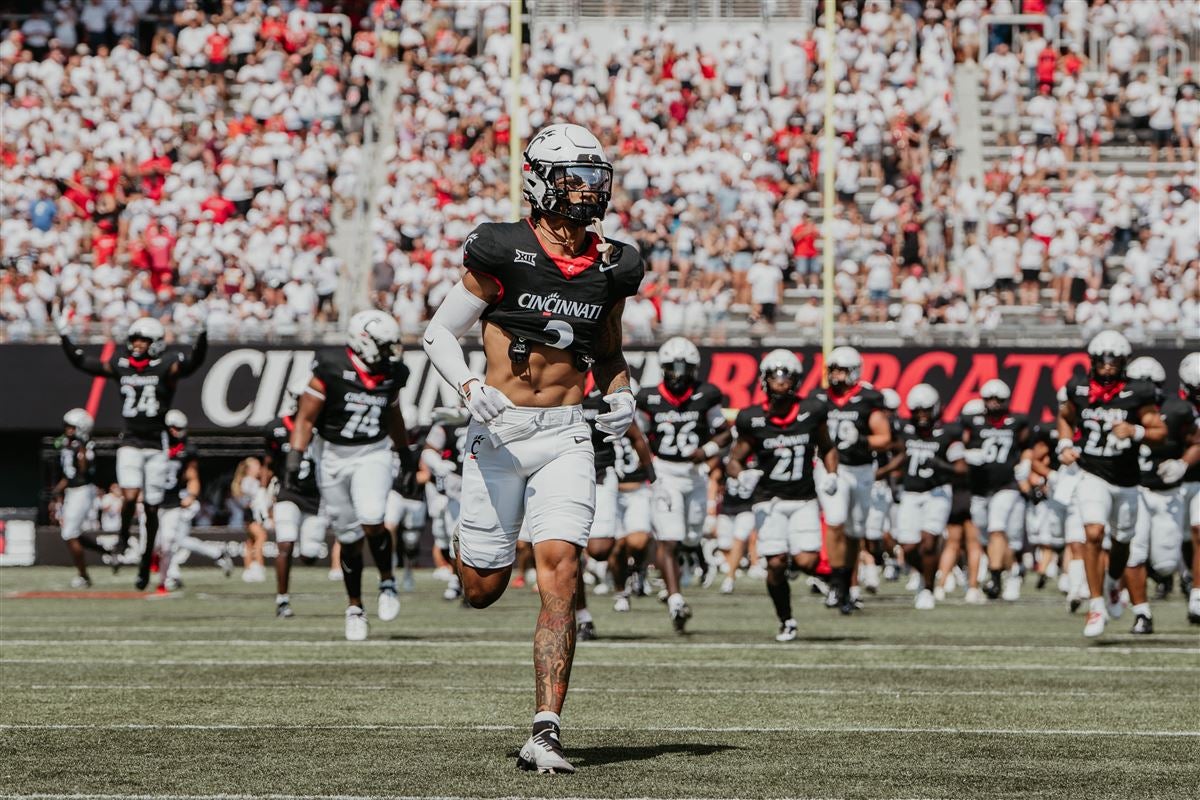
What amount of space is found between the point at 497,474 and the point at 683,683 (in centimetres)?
295

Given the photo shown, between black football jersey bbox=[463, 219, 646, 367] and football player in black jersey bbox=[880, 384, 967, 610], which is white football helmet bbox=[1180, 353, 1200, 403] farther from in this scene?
black football jersey bbox=[463, 219, 646, 367]

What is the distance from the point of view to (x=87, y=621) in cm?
1426

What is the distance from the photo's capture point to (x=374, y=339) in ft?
42.3

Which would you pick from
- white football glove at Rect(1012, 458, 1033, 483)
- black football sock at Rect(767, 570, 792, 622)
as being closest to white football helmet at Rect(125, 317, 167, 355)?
black football sock at Rect(767, 570, 792, 622)

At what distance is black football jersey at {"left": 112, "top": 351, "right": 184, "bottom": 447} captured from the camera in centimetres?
1700

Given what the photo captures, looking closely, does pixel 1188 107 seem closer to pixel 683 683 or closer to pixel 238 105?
pixel 238 105

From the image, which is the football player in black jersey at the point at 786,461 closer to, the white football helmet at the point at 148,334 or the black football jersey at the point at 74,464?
the white football helmet at the point at 148,334

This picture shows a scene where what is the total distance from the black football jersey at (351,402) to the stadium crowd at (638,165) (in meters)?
11.5

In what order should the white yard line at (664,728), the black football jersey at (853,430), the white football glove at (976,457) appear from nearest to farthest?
the white yard line at (664,728) < the black football jersey at (853,430) < the white football glove at (976,457)

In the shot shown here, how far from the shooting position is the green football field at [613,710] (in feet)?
20.8

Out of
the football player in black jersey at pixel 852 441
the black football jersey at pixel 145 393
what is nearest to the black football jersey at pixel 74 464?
the black football jersey at pixel 145 393

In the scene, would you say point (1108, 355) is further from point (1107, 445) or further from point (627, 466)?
point (627, 466)

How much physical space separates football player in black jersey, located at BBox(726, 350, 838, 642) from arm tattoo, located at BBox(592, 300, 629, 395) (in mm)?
5777

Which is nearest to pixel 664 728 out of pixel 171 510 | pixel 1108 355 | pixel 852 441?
pixel 1108 355
